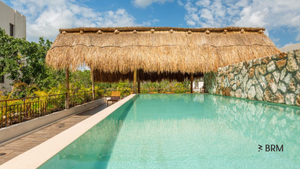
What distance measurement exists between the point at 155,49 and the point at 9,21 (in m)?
10.7

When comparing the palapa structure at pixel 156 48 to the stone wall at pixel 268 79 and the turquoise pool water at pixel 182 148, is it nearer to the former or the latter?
the stone wall at pixel 268 79

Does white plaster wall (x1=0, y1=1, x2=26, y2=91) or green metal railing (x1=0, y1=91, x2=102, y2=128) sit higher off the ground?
white plaster wall (x1=0, y1=1, x2=26, y2=91)

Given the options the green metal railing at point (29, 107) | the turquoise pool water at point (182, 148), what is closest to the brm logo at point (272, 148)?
the turquoise pool water at point (182, 148)

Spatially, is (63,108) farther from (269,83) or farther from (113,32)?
(269,83)

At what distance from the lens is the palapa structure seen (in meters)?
7.35

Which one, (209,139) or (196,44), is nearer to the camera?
(209,139)

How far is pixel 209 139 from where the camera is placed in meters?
1.75

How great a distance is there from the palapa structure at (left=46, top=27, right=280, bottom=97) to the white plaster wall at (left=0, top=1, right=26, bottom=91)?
18.4 ft

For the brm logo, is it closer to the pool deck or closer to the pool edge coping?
the pool edge coping

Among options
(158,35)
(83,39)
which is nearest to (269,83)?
(158,35)

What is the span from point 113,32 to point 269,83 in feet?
22.5

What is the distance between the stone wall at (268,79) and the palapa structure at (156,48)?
164cm

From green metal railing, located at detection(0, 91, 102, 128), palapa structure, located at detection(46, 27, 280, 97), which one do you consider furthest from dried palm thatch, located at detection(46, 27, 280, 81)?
green metal railing, located at detection(0, 91, 102, 128)

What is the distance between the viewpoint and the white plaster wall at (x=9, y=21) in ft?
34.2
